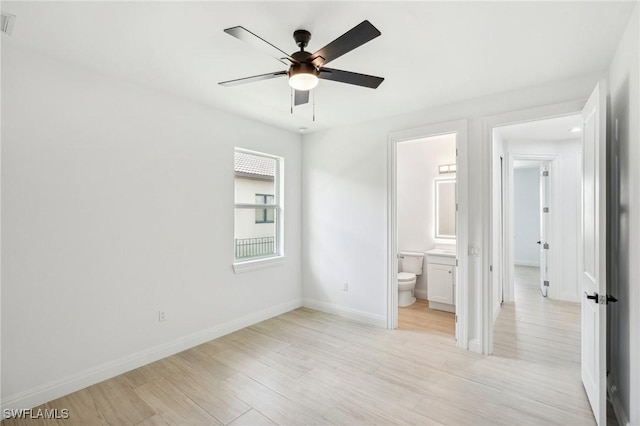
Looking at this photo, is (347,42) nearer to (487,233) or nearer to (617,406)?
(487,233)

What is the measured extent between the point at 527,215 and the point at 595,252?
7.21 metres

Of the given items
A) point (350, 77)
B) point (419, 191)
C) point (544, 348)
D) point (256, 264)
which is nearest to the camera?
point (350, 77)

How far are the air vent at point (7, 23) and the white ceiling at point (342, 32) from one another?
3 centimetres

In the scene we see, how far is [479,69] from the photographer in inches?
102

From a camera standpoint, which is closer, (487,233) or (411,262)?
(487,233)

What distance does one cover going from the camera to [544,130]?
4320 mm

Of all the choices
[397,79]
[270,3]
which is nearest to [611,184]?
[397,79]

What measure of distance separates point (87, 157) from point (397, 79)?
108 inches

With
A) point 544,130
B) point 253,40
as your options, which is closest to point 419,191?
point 544,130

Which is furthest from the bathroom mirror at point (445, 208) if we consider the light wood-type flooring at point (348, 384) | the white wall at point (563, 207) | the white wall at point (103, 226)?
the white wall at point (103, 226)

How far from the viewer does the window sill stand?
3.82m

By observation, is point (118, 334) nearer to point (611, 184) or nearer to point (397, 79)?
point (397, 79)

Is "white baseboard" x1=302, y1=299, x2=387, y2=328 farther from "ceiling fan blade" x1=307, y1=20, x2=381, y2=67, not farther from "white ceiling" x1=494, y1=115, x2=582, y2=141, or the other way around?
"ceiling fan blade" x1=307, y1=20, x2=381, y2=67

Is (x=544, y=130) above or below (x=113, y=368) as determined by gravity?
above
